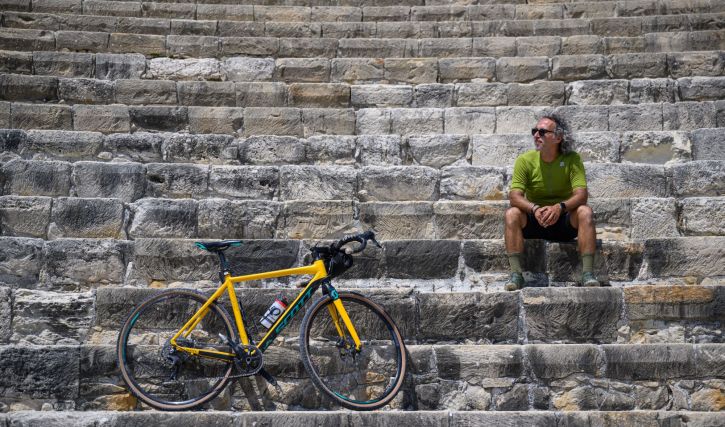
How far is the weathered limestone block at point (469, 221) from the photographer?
599cm

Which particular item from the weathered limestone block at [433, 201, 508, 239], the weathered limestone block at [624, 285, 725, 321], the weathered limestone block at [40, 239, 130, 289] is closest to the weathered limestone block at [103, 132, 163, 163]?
the weathered limestone block at [40, 239, 130, 289]

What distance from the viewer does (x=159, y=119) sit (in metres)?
7.16

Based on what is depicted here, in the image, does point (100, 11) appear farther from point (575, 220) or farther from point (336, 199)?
point (575, 220)

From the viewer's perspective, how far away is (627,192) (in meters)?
6.30

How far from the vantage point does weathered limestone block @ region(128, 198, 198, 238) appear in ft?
19.6

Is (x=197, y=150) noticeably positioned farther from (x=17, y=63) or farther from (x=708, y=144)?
(x=708, y=144)

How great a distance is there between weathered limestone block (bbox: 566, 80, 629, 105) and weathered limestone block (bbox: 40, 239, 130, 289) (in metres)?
4.32

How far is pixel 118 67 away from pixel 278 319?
4268 mm

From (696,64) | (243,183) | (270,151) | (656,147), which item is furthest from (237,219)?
(696,64)

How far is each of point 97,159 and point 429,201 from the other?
266cm

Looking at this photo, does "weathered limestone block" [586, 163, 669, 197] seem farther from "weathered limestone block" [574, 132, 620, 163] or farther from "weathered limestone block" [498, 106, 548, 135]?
"weathered limestone block" [498, 106, 548, 135]

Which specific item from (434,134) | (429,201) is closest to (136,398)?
(429,201)

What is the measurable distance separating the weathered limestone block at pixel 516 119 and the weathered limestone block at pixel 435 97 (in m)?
0.62

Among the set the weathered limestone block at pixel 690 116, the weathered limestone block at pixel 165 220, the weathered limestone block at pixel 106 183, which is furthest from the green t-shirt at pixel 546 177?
the weathered limestone block at pixel 106 183
